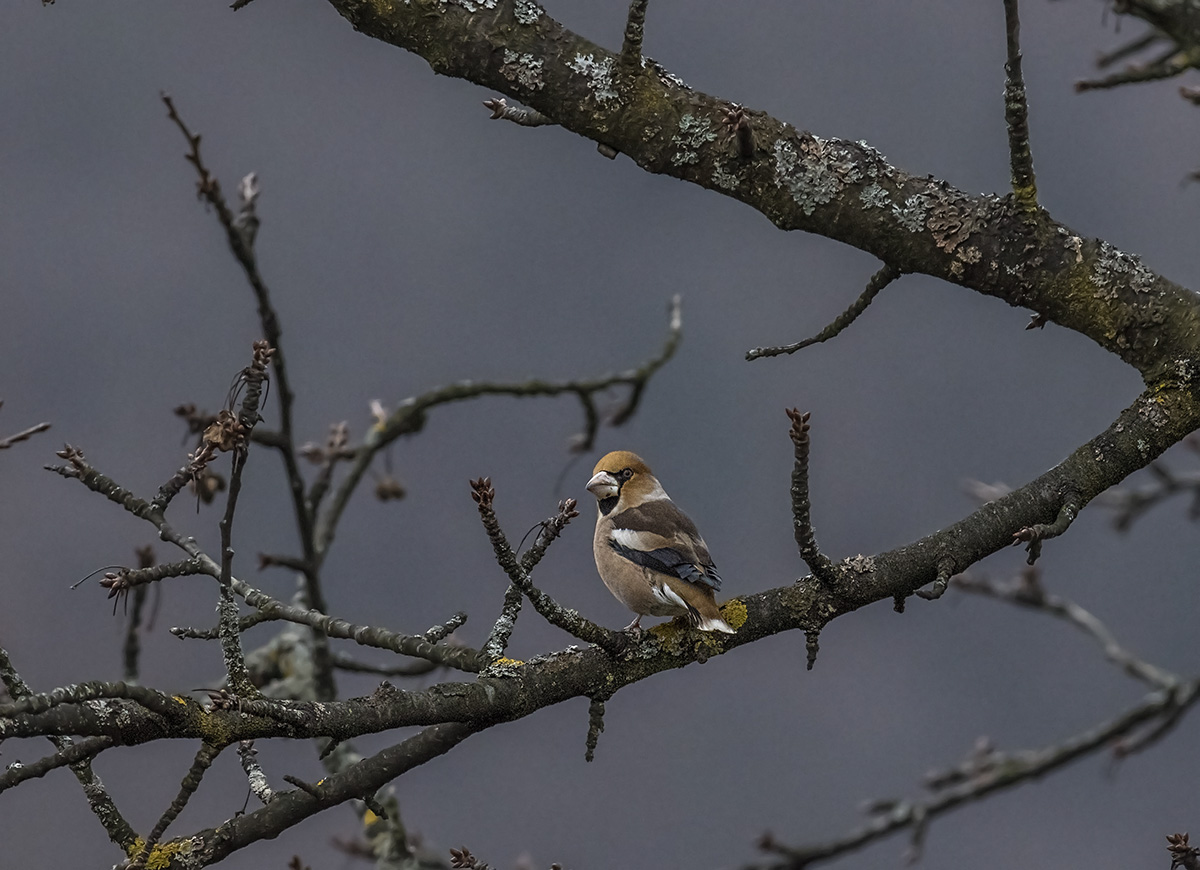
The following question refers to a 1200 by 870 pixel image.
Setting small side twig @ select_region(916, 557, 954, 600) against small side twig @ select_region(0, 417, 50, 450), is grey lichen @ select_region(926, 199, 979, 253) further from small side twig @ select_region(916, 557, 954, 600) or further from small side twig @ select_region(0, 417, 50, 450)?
small side twig @ select_region(0, 417, 50, 450)

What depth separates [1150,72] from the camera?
2342mm

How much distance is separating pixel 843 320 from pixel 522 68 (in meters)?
1.01

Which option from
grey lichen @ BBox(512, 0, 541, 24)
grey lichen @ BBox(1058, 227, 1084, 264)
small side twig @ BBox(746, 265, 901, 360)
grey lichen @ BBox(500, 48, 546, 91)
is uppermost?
grey lichen @ BBox(512, 0, 541, 24)

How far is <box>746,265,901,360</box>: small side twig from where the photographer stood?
9.29ft

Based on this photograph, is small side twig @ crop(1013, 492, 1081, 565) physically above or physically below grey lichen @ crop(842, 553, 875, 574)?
below

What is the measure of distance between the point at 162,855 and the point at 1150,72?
2376 millimetres

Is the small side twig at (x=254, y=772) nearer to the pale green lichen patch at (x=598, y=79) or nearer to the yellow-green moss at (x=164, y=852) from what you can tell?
the yellow-green moss at (x=164, y=852)

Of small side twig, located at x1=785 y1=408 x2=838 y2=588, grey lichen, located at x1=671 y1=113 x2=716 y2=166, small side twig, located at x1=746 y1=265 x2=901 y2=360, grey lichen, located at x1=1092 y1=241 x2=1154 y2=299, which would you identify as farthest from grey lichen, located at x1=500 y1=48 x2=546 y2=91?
grey lichen, located at x1=1092 y1=241 x2=1154 y2=299

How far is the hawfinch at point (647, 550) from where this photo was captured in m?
2.83

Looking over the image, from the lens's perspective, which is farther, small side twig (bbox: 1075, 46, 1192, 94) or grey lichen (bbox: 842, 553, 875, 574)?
grey lichen (bbox: 842, 553, 875, 574)

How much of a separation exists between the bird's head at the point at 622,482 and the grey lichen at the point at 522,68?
1444mm

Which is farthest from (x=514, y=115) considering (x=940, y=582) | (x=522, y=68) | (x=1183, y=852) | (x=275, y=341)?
(x=1183, y=852)

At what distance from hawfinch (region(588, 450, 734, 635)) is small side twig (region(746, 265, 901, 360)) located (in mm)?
551

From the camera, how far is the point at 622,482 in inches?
146
